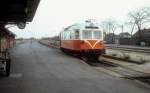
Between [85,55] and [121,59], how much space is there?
10.9 ft

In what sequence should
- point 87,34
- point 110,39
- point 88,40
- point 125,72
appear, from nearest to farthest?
point 125,72, point 88,40, point 87,34, point 110,39

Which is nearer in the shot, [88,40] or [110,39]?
[88,40]

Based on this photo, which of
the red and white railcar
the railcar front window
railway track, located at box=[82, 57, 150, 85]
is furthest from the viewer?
the railcar front window

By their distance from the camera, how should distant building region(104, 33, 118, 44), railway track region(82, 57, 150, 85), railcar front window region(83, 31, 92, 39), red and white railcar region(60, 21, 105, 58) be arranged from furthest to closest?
distant building region(104, 33, 118, 44) → railcar front window region(83, 31, 92, 39) → red and white railcar region(60, 21, 105, 58) → railway track region(82, 57, 150, 85)

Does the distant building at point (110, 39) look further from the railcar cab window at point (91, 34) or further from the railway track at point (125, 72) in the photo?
the railway track at point (125, 72)

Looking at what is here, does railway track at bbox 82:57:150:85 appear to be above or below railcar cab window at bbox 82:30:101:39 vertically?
below

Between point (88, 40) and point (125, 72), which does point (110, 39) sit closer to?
point (88, 40)

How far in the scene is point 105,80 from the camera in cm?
1599

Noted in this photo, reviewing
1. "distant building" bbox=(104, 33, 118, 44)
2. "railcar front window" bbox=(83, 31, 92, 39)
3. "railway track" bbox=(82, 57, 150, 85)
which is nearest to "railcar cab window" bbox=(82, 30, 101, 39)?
"railcar front window" bbox=(83, 31, 92, 39)

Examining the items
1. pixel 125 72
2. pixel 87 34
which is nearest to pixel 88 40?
pixel 87 34

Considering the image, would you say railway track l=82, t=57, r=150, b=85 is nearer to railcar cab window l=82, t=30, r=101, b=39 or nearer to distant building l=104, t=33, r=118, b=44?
railcar cab window l=82, t=30, r=101, b=39

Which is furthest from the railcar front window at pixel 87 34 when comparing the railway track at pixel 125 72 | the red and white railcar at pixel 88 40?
the railway track at pixel 125 72

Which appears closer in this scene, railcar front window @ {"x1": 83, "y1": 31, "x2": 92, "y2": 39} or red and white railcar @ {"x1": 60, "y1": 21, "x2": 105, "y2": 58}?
red and white railcar @ {"x1": 60, "y1": 21, "x2": 105, "y2": 58}

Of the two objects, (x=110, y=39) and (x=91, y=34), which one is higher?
(x=91, y=34)
